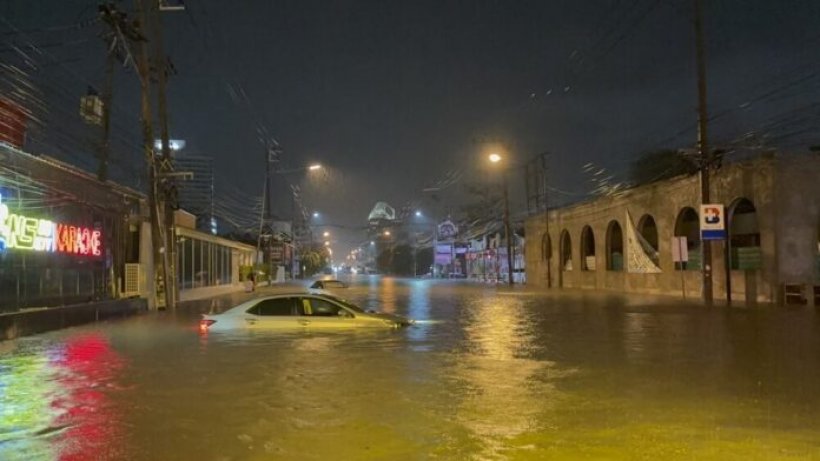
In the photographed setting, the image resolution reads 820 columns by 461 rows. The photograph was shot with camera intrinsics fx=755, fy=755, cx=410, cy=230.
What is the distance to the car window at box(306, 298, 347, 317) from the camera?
17.2 metres

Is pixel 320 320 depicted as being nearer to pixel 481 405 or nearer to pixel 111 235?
pixel 481 405

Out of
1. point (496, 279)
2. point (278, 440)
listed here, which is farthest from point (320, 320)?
point (496, 279)

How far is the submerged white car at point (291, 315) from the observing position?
16781 mm

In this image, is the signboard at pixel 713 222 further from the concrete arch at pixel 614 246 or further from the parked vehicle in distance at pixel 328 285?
the parked vehicle in distance at pixel 328 285

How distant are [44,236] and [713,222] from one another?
22.5 meters

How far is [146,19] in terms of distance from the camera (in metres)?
28.8

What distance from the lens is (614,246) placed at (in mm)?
46156

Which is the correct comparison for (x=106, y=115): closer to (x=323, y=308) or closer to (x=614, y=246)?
(x=323, y=308)

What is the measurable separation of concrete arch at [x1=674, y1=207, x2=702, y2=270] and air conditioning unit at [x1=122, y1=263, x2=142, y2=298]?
23984 millimetres

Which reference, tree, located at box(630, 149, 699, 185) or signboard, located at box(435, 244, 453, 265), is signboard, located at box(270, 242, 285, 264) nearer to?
signboard, located at box(435, 244, 453, 265)

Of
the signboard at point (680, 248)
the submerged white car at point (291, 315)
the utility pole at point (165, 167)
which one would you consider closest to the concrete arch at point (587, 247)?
the signboard at point (680, 248)

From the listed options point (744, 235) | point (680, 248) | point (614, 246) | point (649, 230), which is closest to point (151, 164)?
point (680, 248)


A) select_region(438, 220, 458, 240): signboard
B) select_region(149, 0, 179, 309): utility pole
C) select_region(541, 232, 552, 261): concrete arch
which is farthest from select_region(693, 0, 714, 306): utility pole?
select_region(438, 220, 458, 240): signboard

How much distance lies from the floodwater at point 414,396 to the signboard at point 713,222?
1046 cm
